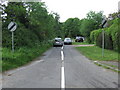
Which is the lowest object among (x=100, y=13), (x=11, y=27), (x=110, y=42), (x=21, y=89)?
(x=21, y=89)

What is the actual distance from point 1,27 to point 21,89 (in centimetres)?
1302

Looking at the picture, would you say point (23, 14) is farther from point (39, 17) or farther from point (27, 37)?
point (39, 17)

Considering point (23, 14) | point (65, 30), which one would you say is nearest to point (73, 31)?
point (65, 30)

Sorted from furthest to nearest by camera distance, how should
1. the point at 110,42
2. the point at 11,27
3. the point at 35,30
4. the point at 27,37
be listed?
the point at 35,30, the point at 110,42, the point at 27,37, the point at 11,27

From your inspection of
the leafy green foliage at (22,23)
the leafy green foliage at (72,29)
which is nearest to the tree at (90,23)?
the leafy green foliage at (72,29)

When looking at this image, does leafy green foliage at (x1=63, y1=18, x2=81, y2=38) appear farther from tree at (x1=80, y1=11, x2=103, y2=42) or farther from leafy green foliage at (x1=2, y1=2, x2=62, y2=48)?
leafy green foliage at (x1=2, y1=2, x2=62, y2=48)

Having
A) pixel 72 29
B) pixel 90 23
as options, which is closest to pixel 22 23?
pixel 90 23

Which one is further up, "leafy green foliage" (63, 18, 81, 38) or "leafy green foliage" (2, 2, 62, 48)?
"leafy green foliage" (63, 18, 81, 38)

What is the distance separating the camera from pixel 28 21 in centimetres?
2012

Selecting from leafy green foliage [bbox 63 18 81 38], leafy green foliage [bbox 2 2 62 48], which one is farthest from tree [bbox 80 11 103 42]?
leafy green foliage [bbox 2 2 62 48]

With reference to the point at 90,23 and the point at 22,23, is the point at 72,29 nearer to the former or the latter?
the point at 90,23

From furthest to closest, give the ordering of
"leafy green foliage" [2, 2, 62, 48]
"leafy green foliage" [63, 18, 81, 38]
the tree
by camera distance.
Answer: "leafy green foliage" [63, 18, 81, 38]
the tree
"leafy green foliage" [2, 2, 62, 48]

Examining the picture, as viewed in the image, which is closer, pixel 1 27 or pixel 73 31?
pixel 1 27

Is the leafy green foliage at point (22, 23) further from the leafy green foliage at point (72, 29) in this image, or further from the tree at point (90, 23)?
the leafy green foliage at point (72, 29)
